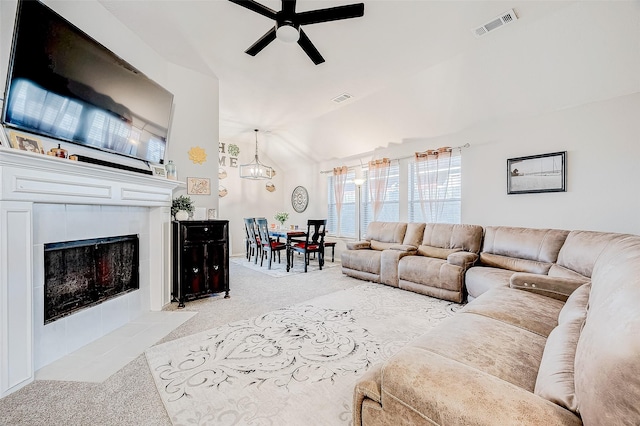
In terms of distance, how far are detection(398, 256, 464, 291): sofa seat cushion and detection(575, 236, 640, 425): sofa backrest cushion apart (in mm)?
2600

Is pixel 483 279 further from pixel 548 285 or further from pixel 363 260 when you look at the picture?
pixel 363 260

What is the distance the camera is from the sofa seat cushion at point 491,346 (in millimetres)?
1103

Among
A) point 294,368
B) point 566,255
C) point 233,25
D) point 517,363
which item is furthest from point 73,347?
point 566,255

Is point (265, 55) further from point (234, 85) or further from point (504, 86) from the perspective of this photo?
point (504, 86)

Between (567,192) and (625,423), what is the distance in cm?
389

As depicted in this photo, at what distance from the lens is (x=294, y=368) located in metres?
1.89

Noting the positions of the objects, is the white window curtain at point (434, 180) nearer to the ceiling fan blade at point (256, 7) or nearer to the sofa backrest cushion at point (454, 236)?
the sofa backrest cushion at point (454, 236)

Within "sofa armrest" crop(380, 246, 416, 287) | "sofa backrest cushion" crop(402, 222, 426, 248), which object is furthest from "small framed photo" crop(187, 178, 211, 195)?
"sofa backrest cushion" crop(402, 222, 426, 248)

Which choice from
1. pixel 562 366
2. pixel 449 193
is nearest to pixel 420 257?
pixel 449 193

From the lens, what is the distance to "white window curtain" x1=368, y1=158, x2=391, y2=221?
5.43m

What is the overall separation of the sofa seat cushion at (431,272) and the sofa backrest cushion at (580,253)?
0.91 m

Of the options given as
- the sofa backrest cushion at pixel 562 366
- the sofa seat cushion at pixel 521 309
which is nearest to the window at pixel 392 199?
the sofa seat cushion at pixel 521 309

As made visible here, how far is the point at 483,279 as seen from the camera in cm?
296

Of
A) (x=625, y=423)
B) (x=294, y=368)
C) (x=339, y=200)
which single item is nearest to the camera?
(x=625, y=423)
